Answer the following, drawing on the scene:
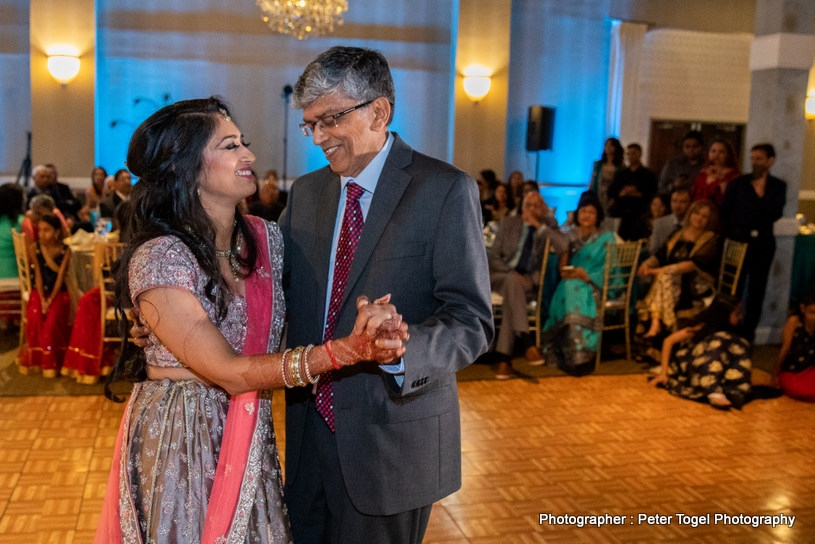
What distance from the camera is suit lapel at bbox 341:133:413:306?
1.84 meters

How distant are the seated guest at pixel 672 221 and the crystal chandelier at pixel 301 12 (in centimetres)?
371

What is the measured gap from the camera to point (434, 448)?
6.26 feet

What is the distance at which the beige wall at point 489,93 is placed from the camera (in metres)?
9.81

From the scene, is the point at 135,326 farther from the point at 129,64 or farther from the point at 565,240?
the point at 129,64

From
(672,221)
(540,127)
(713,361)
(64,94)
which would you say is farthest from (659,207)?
(64,94)

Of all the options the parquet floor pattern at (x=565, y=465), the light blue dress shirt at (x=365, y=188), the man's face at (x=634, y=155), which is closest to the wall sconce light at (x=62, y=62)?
the parquet floor pattern at (x=565, y=465)

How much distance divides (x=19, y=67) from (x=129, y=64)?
1.27m

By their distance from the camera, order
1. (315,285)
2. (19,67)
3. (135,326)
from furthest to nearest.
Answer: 1. (19,67)
2. (315,285)
3. (135,326)

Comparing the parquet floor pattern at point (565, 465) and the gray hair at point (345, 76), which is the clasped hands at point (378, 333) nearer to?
the gray hair at point (345, 76)

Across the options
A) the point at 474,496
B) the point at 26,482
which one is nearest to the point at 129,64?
the point at 26,482

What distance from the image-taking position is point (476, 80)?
9836 mm

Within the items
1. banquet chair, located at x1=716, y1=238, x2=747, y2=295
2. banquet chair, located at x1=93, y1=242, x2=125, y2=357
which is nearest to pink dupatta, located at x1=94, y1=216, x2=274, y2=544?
banquet chair, located at x1=93, y1=242, x2=125, y2=357

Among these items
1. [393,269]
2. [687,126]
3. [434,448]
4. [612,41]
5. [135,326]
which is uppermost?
[612,41]

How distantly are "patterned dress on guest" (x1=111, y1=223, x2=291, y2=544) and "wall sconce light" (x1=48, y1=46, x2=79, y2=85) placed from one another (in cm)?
822
